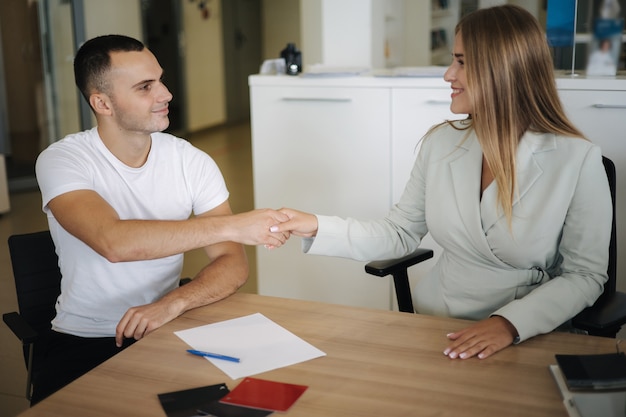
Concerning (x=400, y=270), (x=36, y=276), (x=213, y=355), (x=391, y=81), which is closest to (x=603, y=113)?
(x=391, y=81)

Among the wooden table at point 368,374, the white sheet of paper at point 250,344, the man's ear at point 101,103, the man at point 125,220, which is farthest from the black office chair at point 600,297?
the man's ear at point 101,103

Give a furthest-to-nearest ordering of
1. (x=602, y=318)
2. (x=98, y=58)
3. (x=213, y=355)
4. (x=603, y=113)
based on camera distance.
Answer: (x=603, y=113) < (x=98, y=58) < (x=602, y=318) < (x=213, y=355)

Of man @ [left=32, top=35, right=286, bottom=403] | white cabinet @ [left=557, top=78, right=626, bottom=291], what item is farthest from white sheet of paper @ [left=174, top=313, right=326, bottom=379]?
white cabinet @ [left=557, top=78, right=626, bottom=291]

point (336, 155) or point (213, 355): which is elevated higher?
point (336, 155)

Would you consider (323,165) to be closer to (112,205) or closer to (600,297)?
(112,205)

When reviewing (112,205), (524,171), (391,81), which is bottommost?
(112,205)

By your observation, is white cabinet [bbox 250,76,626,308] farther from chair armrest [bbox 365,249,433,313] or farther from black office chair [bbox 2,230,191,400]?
black office chair [bbox 2,230,191,400]

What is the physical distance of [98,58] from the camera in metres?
2.40

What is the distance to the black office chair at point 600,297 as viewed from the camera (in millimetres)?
1915

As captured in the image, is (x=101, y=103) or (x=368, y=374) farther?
(x=101, y=103)

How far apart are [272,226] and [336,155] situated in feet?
4.73

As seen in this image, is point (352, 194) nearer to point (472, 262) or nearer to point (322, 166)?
point (322, 166)

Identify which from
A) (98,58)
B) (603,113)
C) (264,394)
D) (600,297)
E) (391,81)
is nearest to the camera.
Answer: (264,394)

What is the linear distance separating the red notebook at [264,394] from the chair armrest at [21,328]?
0.78 metres
